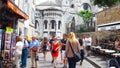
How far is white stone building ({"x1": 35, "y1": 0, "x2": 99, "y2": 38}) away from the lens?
92938mm

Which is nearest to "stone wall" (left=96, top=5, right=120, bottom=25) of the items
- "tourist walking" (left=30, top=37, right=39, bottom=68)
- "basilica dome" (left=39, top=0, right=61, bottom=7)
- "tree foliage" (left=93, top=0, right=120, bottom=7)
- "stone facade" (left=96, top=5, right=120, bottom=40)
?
"stone facade" (left=96, top=5, right=120, bottom=40)

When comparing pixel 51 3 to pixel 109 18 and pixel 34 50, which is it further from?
pixel 34 50

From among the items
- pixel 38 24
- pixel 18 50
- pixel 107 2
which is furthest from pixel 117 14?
pixel 38 24

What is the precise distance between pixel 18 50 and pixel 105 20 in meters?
15.0

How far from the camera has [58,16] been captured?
9362 cm

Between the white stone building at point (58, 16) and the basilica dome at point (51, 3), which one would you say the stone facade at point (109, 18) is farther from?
the basilica dome at point (51, 3)

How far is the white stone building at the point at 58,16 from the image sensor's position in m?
92.9

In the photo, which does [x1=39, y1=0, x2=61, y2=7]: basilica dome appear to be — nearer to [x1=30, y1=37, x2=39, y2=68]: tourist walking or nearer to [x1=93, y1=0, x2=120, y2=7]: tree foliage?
[x1=93, y1=0, x2=120, y2=7]: tree foliage

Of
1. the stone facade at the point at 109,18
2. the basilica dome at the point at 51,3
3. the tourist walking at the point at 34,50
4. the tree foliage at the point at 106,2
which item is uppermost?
the basilica dome at the point at 51,3

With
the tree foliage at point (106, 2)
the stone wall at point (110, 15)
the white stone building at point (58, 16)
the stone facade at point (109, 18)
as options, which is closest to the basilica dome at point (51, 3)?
the white stone building at point (58, 16)

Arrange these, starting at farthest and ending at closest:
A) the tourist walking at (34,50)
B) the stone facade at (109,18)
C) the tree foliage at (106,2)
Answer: the tree foliage at (106,2) < the stone facade at (109,18) < the tourist walking at (34,50)

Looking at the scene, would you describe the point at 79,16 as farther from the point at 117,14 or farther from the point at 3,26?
the point at 3,26

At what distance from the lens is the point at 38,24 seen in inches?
3720

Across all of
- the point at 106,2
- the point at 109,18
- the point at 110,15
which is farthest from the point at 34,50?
the point at 106,2
